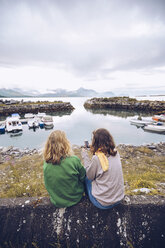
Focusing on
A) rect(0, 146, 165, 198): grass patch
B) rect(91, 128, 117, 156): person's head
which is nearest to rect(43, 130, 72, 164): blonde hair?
rect(91, 128, 117, 156): person's head

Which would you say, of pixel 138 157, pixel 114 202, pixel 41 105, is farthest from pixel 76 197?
pixel 41 105

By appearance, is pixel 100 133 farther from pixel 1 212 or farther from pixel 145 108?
pixel 145 108

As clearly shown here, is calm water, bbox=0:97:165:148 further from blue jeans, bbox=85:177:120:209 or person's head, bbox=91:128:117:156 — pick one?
person's head, bbox=91:128:117:156

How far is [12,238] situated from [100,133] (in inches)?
89.6

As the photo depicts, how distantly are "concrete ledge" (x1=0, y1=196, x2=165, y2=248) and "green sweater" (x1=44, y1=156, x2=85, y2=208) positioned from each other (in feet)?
0.46

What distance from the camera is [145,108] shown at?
129ft

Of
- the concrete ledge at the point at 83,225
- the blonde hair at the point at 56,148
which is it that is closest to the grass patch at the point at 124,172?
the concrete ledge at the point at 83,225

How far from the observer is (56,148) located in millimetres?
1979

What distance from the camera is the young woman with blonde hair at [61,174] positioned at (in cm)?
189

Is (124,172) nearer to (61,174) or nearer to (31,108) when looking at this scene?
(61,174)

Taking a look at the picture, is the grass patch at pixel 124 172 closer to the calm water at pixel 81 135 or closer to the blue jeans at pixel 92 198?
the blue jeans at pixel 92 198

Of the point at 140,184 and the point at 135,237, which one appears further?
the point at 140,184

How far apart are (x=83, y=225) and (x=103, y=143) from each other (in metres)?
1.37

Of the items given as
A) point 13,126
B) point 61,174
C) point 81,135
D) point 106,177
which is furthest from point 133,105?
point 61,174
